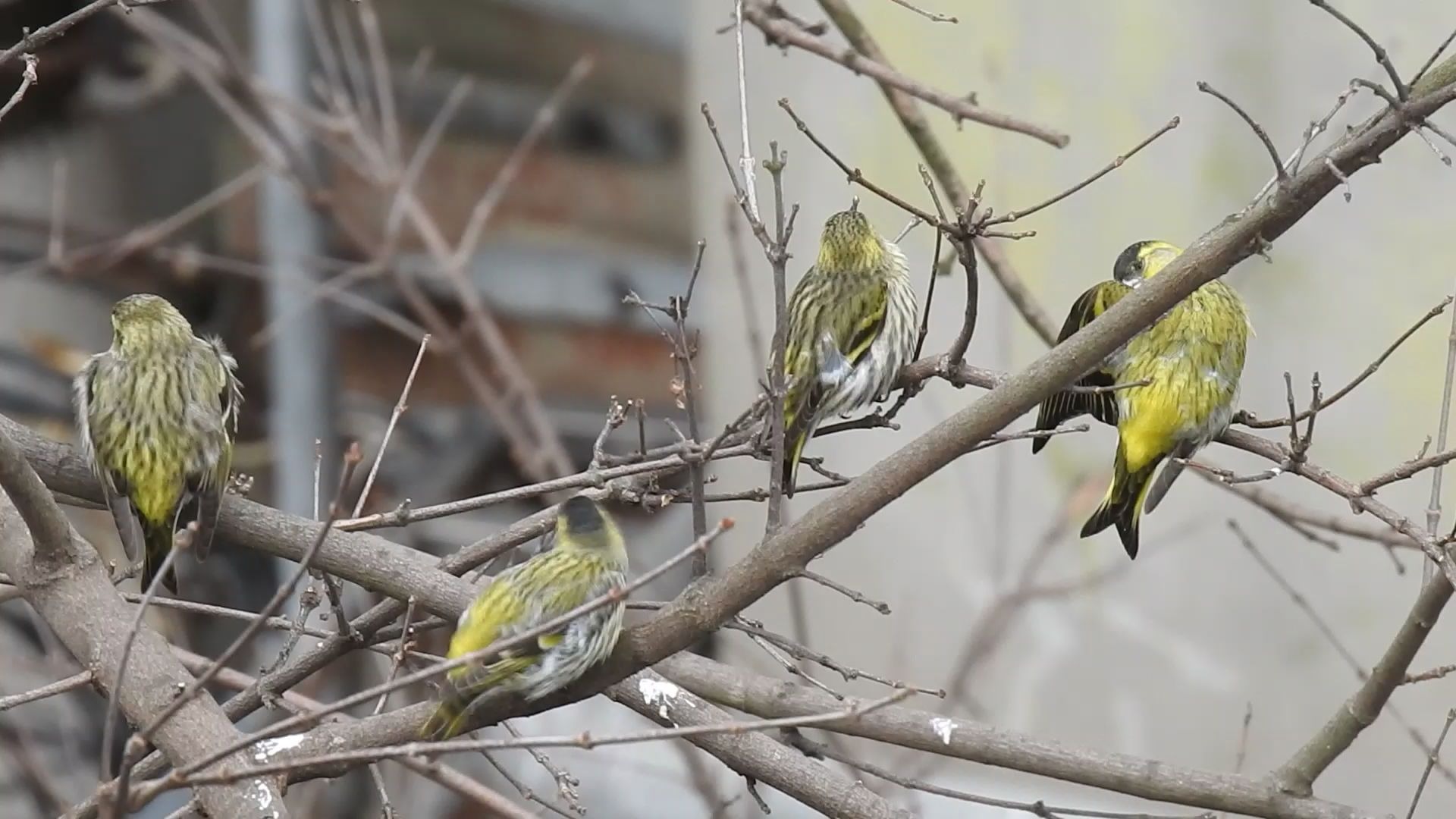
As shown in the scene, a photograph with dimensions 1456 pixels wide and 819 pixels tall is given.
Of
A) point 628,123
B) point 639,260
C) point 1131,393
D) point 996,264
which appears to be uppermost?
point 628,123

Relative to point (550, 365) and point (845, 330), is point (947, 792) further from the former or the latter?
point (550, 365)

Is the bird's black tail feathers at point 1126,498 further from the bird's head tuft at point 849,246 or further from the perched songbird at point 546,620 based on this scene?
the perched songbird at point 546,620

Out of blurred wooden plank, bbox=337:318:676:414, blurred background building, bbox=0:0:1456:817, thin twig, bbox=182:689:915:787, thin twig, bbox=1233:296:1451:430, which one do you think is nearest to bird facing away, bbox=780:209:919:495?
thin twig, bbox=1233:296:1451:430

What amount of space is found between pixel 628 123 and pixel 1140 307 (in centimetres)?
722

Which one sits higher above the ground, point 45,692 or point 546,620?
point 546,620

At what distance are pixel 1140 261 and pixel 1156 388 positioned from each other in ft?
1.06

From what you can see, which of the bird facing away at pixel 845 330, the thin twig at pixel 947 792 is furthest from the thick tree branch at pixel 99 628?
the bird facing away at pixel 845 330

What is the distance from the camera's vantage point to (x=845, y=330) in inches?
115

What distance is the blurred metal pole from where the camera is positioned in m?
5.86

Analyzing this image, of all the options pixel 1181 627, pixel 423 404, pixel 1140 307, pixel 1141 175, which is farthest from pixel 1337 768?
pixel 423 404

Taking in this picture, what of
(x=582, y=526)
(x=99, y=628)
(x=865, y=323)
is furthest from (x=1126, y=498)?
(x=99, y=628)

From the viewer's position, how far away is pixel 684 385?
7.30 ft

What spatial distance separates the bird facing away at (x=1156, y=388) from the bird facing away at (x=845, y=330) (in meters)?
0.33

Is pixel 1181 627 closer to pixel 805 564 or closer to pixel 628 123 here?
pixel 805 564
